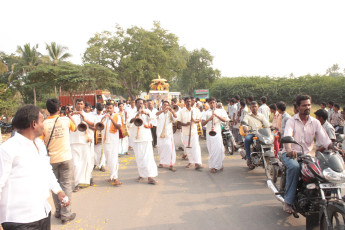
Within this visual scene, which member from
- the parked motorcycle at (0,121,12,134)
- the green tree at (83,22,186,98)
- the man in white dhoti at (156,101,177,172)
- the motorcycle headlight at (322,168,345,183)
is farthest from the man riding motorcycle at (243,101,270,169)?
the green tree at (83,22,186,98)

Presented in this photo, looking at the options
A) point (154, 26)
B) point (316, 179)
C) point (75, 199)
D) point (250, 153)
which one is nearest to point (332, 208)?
point (316, 179)

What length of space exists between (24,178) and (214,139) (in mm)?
5219

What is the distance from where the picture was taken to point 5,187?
84.7 inches

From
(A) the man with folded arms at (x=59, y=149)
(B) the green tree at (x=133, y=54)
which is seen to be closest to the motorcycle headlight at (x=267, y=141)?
(A) the man with folded arms at (x=59, y=149)

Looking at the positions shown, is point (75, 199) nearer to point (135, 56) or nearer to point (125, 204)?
point (125, 204)

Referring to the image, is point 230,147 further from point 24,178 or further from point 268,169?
point 24,178

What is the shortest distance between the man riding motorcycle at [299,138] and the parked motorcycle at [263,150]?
1.51 meters

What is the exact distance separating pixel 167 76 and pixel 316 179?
106 ft

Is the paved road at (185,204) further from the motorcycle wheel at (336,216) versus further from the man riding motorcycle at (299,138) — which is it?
the motorcycle wheel at (336,216)

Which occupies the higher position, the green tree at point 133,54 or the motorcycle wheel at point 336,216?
the green tree at point 133,54

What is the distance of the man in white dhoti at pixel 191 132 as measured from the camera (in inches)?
279

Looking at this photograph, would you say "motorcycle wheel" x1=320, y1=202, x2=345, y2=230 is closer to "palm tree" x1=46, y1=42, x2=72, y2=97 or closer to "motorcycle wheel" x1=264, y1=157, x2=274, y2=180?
"motorcycle wheel" x1=264, y1=157, x2=274, y2=180

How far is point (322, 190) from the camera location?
2.94 meters

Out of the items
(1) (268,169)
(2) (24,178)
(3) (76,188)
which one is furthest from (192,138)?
(2) (24,178)
